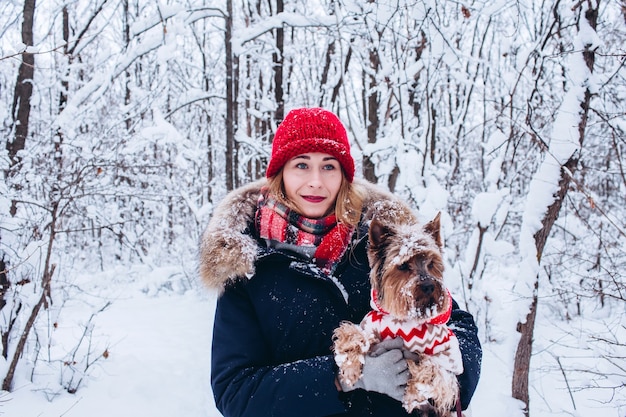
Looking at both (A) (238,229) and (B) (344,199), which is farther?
(B) (344,199)

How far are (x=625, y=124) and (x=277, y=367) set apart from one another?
520 cm

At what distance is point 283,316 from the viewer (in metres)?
1.85

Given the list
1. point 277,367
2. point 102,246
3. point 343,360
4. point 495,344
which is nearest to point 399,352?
point 343,360

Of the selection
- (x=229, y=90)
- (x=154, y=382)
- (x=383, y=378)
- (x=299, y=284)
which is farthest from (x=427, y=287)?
(x=229, y=90)

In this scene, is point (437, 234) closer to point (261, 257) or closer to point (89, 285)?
point (261, 257)

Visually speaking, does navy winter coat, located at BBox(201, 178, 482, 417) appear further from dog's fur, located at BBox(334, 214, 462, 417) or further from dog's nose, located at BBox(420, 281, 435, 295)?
dog's nose, located at BBox(420, 281, 435, 295)

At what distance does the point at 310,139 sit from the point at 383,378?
115 cm

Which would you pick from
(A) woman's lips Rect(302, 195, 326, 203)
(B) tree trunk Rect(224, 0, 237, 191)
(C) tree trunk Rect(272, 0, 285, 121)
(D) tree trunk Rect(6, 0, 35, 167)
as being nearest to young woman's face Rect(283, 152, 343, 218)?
(A) woman's lips Rect(302, 195, 326, 203)

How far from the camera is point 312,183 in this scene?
206cm

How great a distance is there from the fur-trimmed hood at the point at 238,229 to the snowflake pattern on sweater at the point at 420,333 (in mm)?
510

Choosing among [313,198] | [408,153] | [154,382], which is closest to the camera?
[313,198]

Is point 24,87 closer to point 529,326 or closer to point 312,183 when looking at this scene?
point 312,183

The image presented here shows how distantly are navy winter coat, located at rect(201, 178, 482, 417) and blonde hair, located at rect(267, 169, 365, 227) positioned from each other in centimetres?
14

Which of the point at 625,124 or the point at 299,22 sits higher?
the point at 299,22
